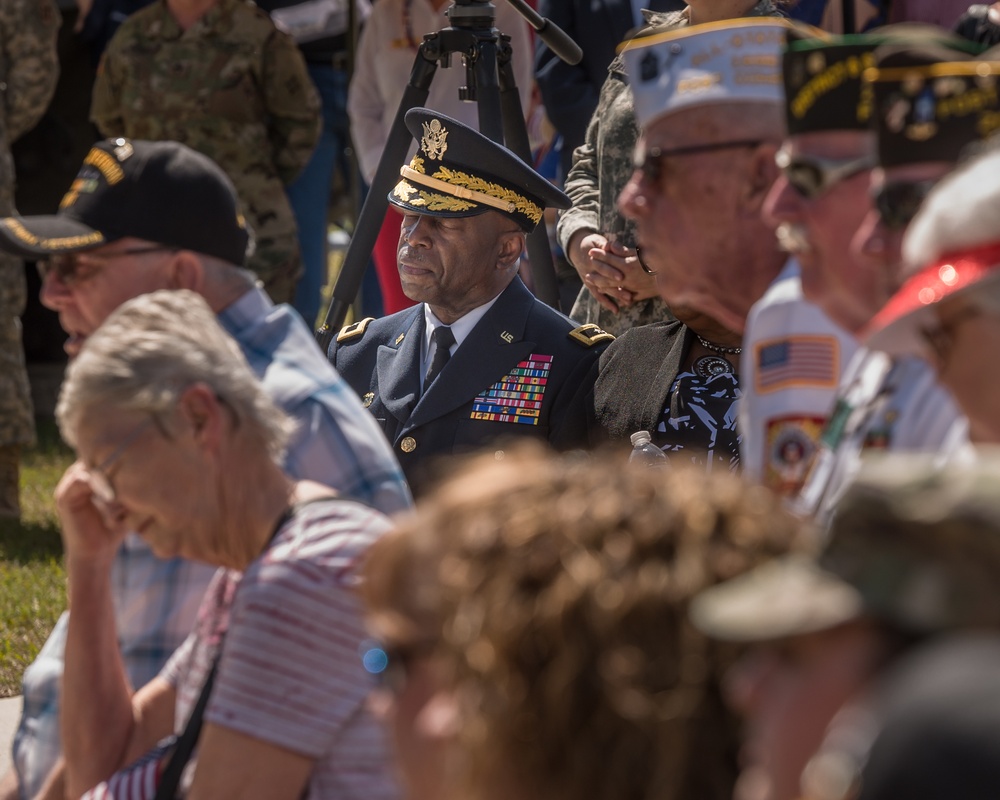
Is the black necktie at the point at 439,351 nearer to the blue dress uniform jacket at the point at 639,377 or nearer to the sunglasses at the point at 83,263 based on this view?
the blue dress uniform jacket at the point at 639,377

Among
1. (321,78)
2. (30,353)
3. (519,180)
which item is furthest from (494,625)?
(30,353)

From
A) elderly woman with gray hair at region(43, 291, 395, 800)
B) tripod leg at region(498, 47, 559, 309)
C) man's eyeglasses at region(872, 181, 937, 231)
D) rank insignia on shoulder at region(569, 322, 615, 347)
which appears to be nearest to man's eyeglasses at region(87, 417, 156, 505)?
elderly woman with gray hair at region(43, 291, 395, 800)

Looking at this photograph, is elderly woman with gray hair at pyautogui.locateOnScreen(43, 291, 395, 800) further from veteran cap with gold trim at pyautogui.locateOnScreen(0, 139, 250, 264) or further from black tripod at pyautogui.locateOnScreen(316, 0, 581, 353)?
black tripod at pyautogui.locateOnScreen(316, 0, 581, 353)

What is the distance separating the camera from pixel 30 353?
8641 mm

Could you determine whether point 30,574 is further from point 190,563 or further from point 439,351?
point 190,563

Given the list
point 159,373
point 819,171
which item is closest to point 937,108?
point 819,171

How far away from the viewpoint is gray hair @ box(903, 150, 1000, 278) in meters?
1.51

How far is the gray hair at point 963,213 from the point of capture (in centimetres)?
151

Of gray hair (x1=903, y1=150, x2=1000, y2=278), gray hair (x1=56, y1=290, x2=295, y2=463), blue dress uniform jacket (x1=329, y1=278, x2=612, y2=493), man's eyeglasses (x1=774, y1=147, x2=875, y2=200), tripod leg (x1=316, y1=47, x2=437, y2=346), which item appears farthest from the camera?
tripod leg (x1=316, y1=47, x2=437, y2=346)

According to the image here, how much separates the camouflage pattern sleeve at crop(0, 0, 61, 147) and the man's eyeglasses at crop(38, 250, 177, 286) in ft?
12.4

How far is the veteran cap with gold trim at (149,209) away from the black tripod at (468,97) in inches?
58.9

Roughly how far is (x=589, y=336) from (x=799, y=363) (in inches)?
72.7

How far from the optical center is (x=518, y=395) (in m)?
3.90

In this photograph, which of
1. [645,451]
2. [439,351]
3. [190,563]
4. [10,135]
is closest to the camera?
[190,563]
